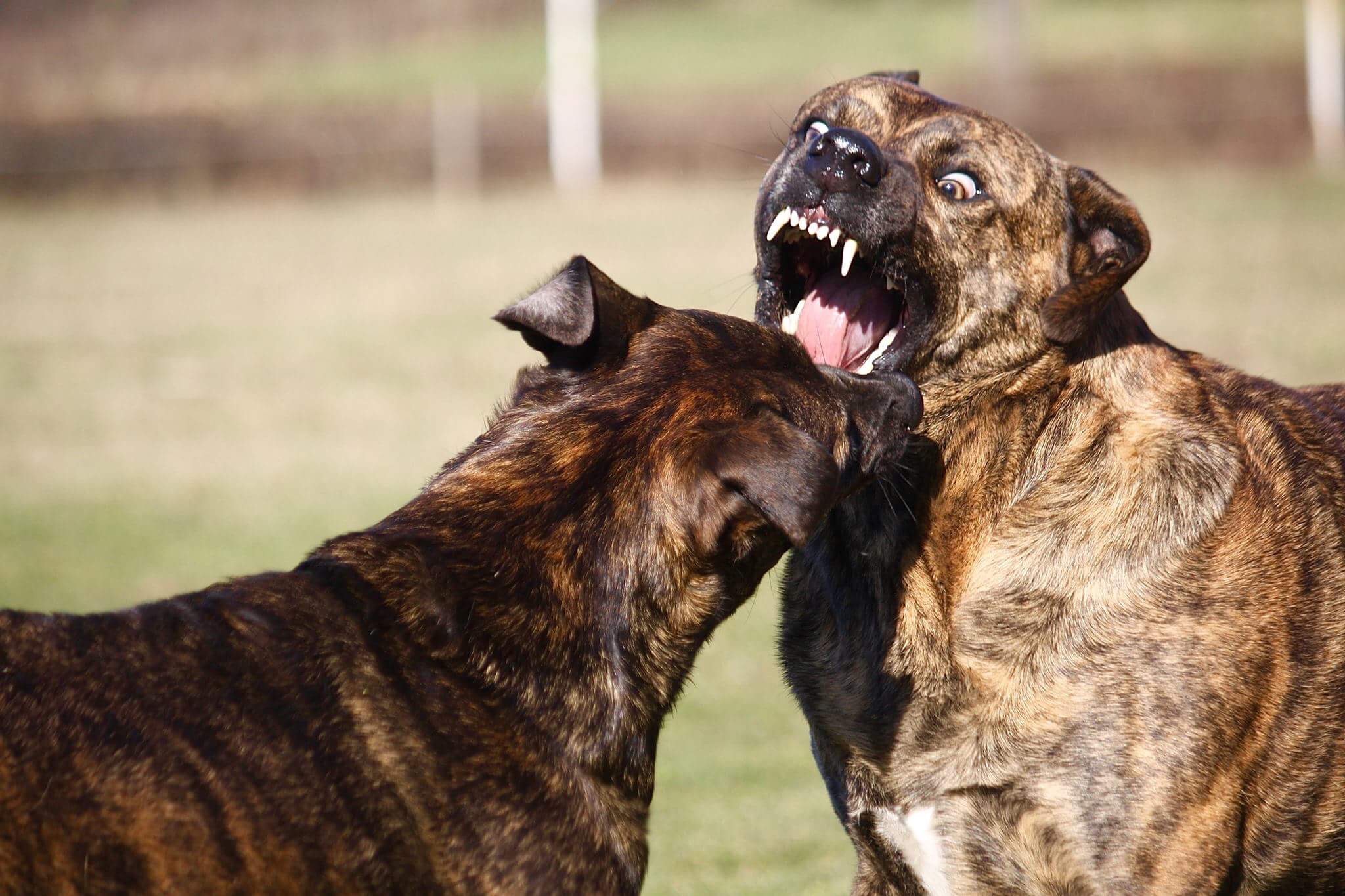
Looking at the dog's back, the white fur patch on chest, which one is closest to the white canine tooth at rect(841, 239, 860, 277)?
the white fur patch on chest

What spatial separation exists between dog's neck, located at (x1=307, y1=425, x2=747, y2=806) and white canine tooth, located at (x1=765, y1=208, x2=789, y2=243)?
114 cm

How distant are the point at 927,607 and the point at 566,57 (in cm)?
2938

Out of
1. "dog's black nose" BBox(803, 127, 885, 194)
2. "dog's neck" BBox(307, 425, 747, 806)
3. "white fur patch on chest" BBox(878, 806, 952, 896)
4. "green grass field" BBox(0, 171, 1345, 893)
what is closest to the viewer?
"dog's neck" BBox(307, 425, 747, 806)

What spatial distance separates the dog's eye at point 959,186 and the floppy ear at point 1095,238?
264 millimetres

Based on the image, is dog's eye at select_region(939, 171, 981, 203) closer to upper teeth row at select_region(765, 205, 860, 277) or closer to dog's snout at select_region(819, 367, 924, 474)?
upper teeth row at select_region(765, 205, 860, 277)

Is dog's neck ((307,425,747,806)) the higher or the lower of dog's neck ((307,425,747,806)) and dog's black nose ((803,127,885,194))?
the lower

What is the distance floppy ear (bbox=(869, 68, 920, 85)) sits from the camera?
4840 millimetres

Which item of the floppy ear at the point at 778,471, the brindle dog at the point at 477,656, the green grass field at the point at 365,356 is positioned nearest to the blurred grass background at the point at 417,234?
the green grass field at the point at 365,356

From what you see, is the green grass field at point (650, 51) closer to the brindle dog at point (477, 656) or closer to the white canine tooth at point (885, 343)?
the white canine tooth at point (885, 343)

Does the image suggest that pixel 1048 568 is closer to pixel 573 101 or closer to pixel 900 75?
pixel 900 75

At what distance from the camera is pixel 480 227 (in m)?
25.1

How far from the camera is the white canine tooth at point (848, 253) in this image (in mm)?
4332

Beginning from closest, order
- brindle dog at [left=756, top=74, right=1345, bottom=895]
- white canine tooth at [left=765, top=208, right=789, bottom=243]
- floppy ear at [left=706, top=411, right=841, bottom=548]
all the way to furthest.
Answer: floppy ear at [left=706, top=411, right=841, bottom=548] < brindle dog at [left=756, top=74, right=1345, bottom=895] < white canine tooth at [left=765, top=208, right=789, bottom=243]

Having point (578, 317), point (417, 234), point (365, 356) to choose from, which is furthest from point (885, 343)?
point (417, 234)
